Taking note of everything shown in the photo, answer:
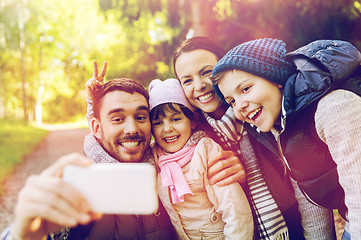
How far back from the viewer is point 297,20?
4.98 metres

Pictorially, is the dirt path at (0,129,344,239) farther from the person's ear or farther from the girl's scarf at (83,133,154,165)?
the person's ear

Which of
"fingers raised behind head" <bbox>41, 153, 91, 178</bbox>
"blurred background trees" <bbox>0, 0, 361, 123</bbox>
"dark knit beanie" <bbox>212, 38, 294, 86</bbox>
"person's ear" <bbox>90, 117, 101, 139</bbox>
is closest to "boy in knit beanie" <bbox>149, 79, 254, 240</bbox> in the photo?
"person's ear" <bbox>90, 117, 101, 139</bbox>

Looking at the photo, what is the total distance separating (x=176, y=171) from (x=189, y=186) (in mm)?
138

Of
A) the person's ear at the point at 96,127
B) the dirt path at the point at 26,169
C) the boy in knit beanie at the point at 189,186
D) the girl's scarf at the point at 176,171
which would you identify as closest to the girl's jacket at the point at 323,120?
the boy in knit beanie at the point at 189,186

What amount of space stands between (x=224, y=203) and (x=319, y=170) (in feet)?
2.07

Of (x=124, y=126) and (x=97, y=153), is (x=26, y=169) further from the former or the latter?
(x=124, y=126)

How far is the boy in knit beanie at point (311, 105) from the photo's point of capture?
1.54m

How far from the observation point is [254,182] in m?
2.25

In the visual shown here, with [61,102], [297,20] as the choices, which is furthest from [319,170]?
[61,102]

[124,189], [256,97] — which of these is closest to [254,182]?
[256,97]

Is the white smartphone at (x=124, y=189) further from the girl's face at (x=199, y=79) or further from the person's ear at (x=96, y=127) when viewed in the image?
the girl's face at (x=199, y=79)

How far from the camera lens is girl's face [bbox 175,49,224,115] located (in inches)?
95.9

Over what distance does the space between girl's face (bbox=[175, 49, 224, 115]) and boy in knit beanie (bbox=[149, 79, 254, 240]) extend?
12cm

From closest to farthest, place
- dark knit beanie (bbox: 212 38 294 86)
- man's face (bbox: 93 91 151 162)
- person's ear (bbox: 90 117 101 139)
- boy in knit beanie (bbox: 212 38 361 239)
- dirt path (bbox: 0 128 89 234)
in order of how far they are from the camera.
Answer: boy in knit beanie (bbox: 212 38 361 239) < dark knit beanie (bbox: 212 38 294 86) < man's face (bbox: 93 91 151 162) < person's ear (bbox: 90 117 101 139) < dirt path (bbox: 0 128 89 234)
